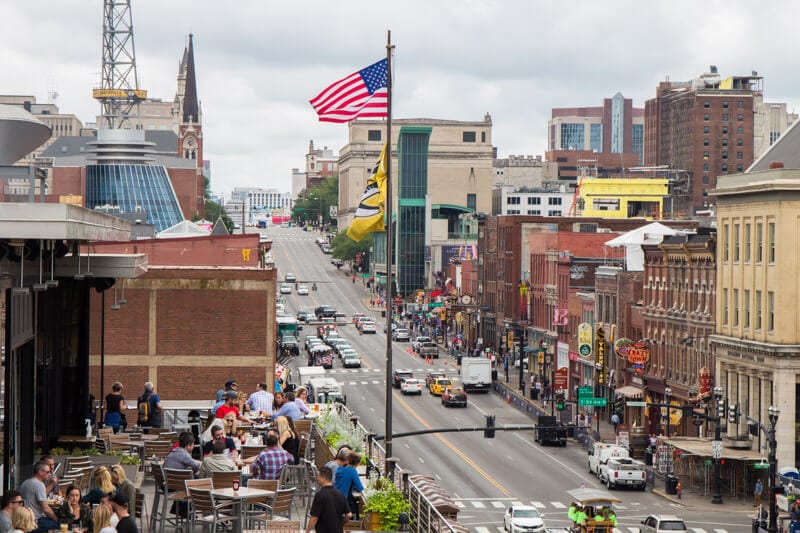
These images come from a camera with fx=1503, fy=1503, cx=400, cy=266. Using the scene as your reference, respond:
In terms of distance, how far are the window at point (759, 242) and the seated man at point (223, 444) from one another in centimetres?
5148

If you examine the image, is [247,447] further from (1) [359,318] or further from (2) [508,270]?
(1) [359,318]

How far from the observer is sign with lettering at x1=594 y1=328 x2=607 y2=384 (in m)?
95.6

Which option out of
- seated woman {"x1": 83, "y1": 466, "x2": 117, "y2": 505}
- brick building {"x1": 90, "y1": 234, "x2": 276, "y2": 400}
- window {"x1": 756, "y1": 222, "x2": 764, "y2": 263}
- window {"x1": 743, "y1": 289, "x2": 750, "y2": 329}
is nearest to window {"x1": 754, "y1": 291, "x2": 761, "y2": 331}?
window {"x1": 743, "y1": 289, "x2": 750, "y2": 329}

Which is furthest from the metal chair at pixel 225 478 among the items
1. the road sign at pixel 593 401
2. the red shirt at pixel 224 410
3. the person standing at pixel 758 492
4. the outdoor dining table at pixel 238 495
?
the road sign at pixel 593 401

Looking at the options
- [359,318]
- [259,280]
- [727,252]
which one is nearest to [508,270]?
[359,318]

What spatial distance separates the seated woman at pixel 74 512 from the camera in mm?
20609

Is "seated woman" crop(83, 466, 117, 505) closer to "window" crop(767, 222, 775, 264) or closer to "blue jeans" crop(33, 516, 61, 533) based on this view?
"blue jeans" crop(33, 516, 61, 533)

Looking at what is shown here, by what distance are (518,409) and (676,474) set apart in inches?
1101

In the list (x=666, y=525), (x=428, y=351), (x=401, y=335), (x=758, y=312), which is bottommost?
(x=666, y=525)

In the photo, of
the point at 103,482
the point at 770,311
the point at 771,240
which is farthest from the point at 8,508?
the point at 770,311

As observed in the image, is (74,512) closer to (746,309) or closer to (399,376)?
(746,309)

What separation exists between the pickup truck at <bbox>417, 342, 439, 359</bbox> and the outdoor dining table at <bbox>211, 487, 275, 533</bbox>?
112447 mm

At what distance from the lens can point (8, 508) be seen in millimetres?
18719

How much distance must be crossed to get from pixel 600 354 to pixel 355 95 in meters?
63.3
